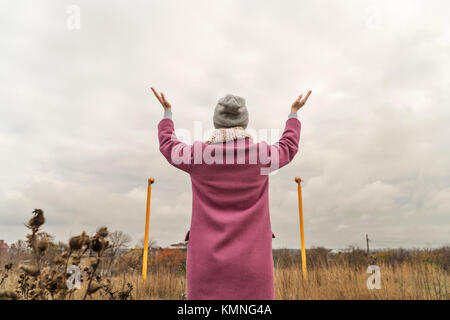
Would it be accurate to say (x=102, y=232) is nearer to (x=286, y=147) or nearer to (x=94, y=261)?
(x=94, y=261)

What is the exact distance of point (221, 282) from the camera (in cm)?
235

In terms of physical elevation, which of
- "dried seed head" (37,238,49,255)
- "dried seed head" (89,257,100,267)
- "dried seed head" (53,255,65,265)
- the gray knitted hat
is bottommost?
"dried seed head" (89,257,100,267)

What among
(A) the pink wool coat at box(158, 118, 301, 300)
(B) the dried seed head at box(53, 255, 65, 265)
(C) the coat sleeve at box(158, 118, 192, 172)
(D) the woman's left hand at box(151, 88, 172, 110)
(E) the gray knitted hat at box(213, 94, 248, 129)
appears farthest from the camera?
(D) the woman's left hand at box(151, 88, 172, 110)

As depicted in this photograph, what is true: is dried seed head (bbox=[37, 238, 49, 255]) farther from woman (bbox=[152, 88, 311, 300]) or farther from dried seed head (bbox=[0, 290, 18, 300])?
woman (bbox=[152, 88, 311, 300])

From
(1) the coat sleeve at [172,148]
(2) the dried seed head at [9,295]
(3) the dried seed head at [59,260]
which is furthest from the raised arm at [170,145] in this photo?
(2) the dried seed head at [9,295]

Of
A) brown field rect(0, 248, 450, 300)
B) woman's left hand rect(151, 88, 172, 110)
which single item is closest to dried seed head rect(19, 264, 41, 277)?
woman's left hand rect(151, 88, 172, 110)

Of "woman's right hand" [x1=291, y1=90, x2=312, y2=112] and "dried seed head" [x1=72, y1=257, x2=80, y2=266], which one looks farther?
"woman's right hand" [x1=291, y1=90, x2=312, y2=112]

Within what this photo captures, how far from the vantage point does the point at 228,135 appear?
260 cm

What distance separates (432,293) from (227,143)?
169 inches

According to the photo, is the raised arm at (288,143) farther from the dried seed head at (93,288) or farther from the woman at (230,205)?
the dried seed head at (93,288)

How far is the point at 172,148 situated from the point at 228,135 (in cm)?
44

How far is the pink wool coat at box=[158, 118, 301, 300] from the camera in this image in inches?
92.5
